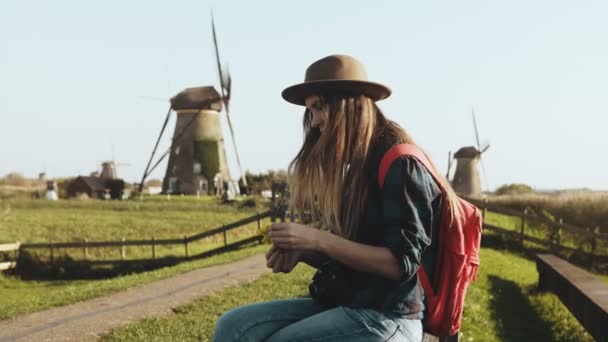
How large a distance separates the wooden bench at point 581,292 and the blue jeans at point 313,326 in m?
3.41

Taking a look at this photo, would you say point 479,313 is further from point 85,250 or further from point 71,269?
point 85,250

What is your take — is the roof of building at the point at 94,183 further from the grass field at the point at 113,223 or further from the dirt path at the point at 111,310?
the dirt path at the point at 111,310

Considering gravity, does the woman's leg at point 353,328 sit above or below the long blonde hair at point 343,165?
below

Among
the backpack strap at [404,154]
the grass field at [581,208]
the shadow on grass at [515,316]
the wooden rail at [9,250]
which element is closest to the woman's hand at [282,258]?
the backpack strap at [404,154]

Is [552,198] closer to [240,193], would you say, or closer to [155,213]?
[155,213]

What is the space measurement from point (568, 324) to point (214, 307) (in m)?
4.82

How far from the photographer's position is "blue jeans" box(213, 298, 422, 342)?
2.09 metres

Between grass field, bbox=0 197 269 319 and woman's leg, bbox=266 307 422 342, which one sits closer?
woman's leg, bbox=266 307 422 342

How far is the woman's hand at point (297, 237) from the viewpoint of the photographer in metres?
2.09

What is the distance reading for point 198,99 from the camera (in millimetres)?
39906

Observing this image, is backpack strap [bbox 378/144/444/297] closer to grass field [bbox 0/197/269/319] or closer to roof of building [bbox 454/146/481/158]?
grass field [bbox 0/197/269/319]

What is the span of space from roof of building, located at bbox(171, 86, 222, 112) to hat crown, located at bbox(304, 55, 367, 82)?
125ft

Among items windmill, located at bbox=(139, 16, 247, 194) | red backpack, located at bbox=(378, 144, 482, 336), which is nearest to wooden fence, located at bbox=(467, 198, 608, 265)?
red backpack, located at bbox=(378, 144, 482, 336)

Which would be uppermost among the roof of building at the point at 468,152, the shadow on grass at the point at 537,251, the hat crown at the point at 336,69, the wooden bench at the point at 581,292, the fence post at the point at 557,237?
the roof of building at the point at 468,152
